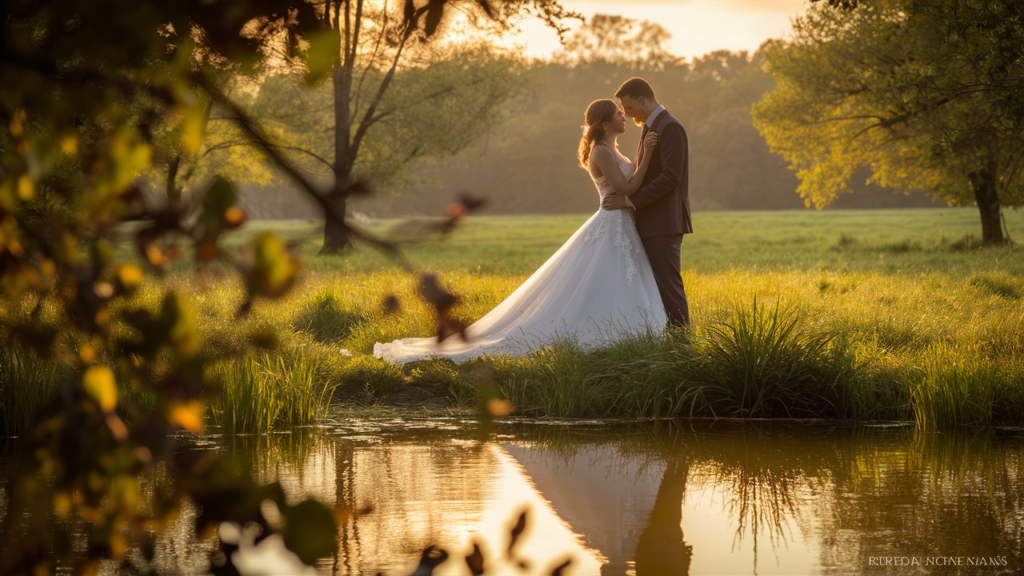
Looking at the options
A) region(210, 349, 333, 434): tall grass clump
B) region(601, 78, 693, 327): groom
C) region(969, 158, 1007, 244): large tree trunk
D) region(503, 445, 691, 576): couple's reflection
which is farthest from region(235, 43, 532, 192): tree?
region(503, 445, 691, 576): couple's reflection

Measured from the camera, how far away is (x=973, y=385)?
271 inches

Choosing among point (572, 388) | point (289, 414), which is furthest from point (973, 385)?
point (289, 414)

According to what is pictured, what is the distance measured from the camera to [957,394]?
676 centimetres

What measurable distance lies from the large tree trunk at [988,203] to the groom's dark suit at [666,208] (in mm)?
16497

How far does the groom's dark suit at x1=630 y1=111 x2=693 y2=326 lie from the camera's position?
8.55 metres

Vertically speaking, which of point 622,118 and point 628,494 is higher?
point 622,118

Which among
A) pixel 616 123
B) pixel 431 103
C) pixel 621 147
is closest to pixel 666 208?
pixel 616 123

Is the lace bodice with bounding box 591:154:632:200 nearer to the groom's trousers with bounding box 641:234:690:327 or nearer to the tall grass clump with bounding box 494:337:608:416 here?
the groom's trousers with bounding box 641:234:690:327

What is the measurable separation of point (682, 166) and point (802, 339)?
204cm

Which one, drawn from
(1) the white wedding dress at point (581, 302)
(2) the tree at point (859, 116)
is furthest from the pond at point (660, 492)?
(2) the tree at point (859, 116)

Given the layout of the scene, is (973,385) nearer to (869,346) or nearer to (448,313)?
(869,346)

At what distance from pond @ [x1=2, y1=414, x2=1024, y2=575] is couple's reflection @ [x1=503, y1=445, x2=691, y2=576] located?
13mm

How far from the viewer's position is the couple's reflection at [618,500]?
381cm

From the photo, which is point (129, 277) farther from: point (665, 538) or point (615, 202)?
point (615, 202)
